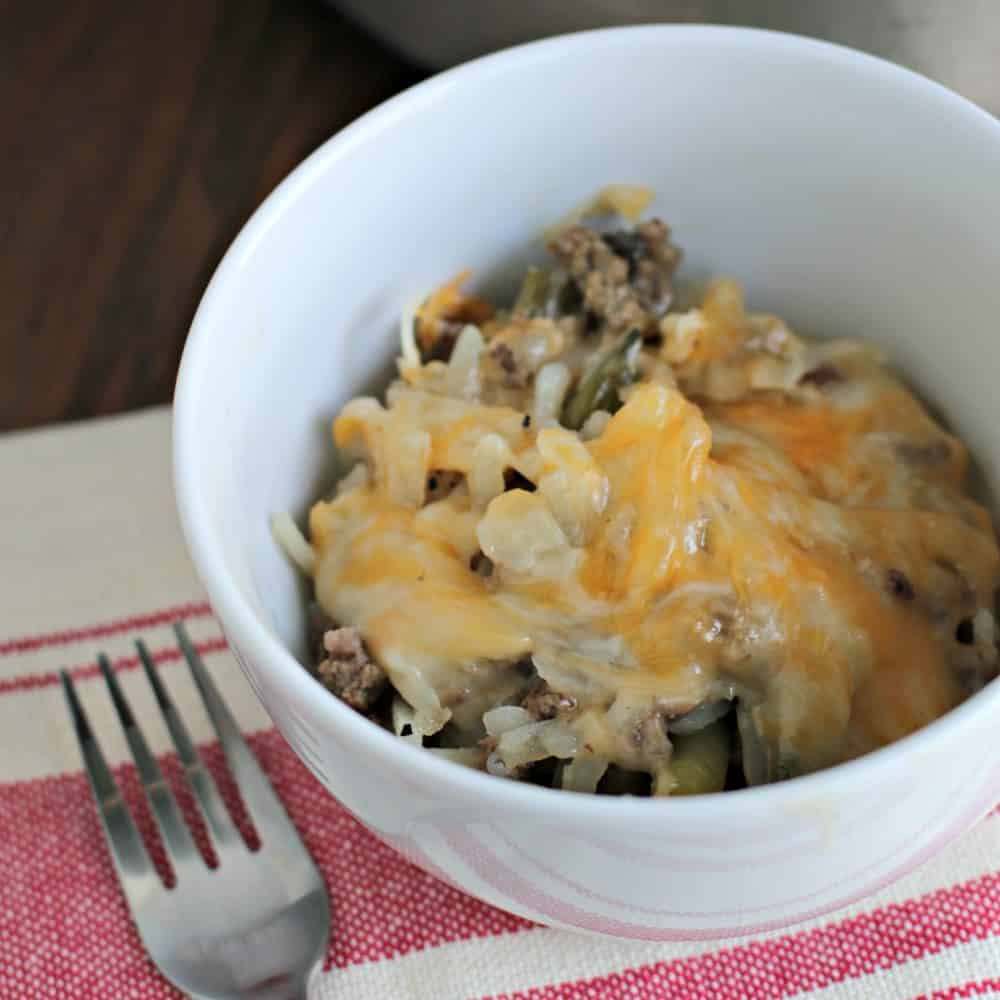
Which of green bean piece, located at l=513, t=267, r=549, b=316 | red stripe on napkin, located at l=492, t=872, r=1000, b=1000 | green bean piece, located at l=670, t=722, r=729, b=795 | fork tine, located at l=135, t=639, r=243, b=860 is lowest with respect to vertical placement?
fork tine, located at l=135, t=639, r=243, b=860

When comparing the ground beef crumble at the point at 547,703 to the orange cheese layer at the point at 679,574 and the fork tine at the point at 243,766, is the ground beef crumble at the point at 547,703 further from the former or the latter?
the fork tine at the point at 243,766

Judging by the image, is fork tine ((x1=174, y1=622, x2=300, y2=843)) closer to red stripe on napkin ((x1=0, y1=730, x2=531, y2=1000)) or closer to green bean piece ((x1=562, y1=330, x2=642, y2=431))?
red stripe on napkin ((x1=0, y1=730, x2=531, y2=1000))

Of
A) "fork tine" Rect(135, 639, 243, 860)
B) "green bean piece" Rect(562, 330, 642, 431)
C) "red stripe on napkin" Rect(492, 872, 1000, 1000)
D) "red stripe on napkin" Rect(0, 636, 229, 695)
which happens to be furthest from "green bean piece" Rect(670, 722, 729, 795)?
"red stripe on napkin" Rect(0, 636, 229, 695)

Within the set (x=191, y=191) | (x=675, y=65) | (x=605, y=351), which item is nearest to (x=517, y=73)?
(x=675, y=65)

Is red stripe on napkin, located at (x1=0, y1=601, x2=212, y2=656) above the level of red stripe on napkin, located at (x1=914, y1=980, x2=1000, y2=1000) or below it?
below

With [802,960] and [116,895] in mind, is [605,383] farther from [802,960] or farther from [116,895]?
[116,895]

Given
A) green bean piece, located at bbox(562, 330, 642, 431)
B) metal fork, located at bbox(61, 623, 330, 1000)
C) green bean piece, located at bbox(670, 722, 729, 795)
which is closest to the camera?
green bean piece, located at bbox(670, 722, 729, 795)
